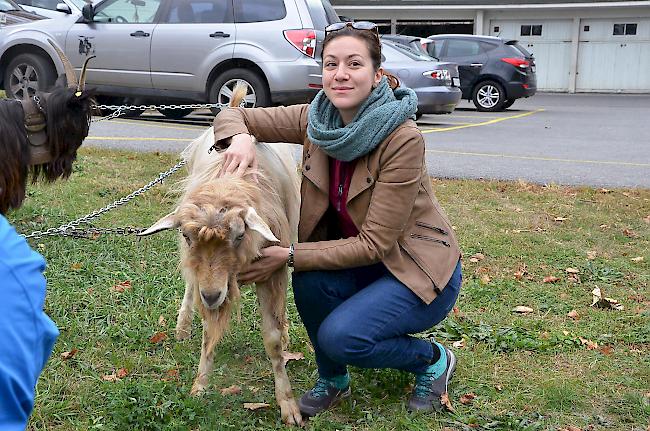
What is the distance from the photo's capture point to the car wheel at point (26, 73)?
11.6 meters

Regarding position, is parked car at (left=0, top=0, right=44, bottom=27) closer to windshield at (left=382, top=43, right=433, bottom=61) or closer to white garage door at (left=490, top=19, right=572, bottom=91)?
windshield at (left=382, top=43, right=433, bottom=61)

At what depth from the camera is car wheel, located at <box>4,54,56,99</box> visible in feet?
38.2

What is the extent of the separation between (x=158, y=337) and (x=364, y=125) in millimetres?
2014

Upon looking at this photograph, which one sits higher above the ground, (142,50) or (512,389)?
(142,50)

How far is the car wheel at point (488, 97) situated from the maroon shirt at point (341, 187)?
729 inches

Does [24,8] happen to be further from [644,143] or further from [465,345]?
[465,345]

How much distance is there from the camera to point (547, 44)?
3177 centimetres

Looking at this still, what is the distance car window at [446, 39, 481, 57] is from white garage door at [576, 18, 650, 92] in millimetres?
11390

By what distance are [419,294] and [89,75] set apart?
10081 mm

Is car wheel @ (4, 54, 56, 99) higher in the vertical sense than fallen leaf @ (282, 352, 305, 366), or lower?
higher

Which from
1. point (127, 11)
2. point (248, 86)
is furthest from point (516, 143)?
point (127, 11)

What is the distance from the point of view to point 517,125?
16.9 m

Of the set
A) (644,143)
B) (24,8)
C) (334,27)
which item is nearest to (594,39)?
(644,143)

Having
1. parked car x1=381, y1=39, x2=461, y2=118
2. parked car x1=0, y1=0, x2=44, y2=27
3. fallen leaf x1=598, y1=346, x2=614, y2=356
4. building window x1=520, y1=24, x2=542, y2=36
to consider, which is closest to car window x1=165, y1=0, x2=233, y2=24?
parked car x1=0, y1=0, x2=44, y2=27
